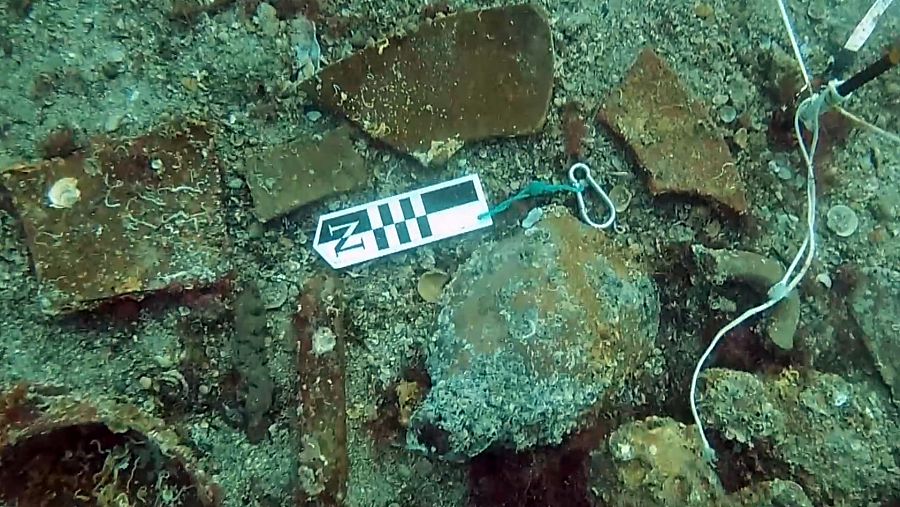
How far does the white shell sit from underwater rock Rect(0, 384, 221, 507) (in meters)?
0.31

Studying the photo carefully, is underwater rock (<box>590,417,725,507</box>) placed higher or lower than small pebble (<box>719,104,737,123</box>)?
lower

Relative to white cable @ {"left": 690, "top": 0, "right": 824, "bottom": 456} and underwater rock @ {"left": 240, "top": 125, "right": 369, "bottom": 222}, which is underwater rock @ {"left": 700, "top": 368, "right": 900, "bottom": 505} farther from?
underwater rock @ {"left": 240, "top": 125, "right": 369, "bottom": 222}

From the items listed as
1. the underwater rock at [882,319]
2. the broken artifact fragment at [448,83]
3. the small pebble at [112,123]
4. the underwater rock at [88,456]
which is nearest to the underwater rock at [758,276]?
the underwater rock at [882,319]

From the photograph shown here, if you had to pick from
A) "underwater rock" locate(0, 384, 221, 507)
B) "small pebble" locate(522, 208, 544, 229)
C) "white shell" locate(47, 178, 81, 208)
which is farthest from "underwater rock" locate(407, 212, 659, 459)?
"white shell" locate(47, 178, 81, 208)

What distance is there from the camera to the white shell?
1.58m

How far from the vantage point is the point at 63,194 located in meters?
1.58

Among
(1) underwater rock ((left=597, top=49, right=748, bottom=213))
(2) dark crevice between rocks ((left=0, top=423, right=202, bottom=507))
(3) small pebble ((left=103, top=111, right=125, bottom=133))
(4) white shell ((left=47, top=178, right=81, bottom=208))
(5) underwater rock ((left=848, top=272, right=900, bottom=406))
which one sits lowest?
(2) dark crevice between rocks ((left=0, top=423, right=202, bottom=507))

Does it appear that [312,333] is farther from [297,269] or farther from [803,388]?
[803,388]

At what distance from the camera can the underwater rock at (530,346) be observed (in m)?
1.51

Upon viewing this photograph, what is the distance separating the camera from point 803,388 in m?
1.66

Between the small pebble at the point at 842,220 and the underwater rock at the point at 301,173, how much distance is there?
904 millimetres

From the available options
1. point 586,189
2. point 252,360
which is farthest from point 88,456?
point 586,189

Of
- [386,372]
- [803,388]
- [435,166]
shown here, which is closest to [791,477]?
[803,388]

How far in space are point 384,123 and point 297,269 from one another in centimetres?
31
